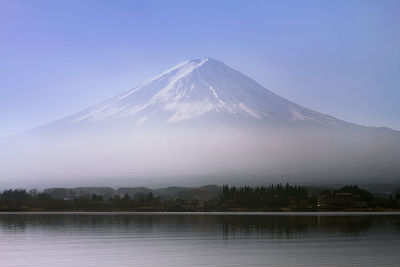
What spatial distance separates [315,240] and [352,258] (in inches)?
434

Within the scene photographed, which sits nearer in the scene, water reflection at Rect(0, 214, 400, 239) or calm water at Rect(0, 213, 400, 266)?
calm water at Rect(0, 213, 400, 266)

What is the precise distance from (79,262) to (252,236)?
19.3m

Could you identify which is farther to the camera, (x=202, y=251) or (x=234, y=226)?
(x=234, y=226)

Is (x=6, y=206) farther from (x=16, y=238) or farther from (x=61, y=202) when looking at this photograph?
(x=16, y=238)

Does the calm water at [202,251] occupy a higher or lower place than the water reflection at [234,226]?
lower

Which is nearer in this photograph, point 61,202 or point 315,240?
point 315,240

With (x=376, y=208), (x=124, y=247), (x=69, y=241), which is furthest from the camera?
(x=376, y=208)

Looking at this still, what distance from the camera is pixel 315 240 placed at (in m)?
42.3

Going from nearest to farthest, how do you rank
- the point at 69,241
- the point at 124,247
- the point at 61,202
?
the point at 124,247 → the point at 69,241 → the point at 61,202

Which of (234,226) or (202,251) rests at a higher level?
(234,226)

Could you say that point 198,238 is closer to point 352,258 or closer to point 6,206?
point 352,258

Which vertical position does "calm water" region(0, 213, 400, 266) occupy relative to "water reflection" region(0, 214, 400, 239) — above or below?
below

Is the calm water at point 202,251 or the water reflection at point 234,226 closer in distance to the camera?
the calm water at point 202,251

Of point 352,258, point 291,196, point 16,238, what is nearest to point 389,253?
point 352,258
